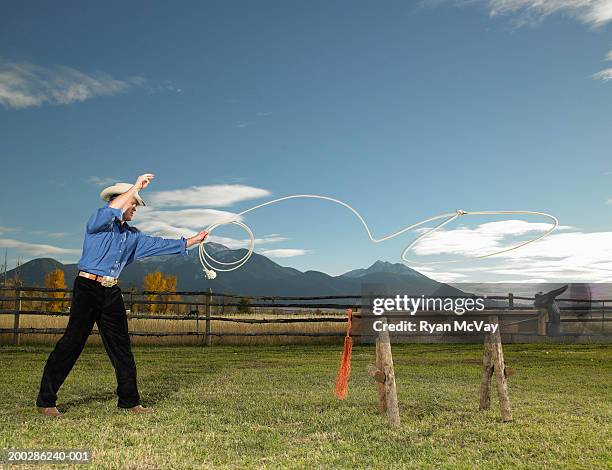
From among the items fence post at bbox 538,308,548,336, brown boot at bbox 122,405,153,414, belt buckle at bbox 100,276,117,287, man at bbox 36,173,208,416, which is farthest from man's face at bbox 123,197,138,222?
fence post at bbox 538,308,548,336

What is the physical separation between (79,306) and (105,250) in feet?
2.02

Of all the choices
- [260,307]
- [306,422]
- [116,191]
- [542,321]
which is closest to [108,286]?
[116,191]

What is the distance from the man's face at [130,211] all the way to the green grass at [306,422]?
6.55ft

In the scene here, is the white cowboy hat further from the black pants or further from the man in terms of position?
Answer: the black pants

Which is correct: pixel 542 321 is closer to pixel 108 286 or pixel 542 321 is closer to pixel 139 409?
pixel 139 409

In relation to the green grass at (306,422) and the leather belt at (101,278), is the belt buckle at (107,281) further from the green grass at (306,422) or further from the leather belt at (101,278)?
the green grass at (306,422)

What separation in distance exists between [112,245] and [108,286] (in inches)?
16.5

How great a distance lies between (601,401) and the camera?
861cm

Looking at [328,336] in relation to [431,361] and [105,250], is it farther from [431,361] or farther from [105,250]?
[105,250]

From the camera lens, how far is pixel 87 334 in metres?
6.56

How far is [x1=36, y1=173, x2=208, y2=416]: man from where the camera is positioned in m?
6.45

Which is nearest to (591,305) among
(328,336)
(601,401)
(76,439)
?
(328,336)

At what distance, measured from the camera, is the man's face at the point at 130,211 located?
660cm

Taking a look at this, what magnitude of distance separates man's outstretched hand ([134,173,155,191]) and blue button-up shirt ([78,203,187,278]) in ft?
1.00
